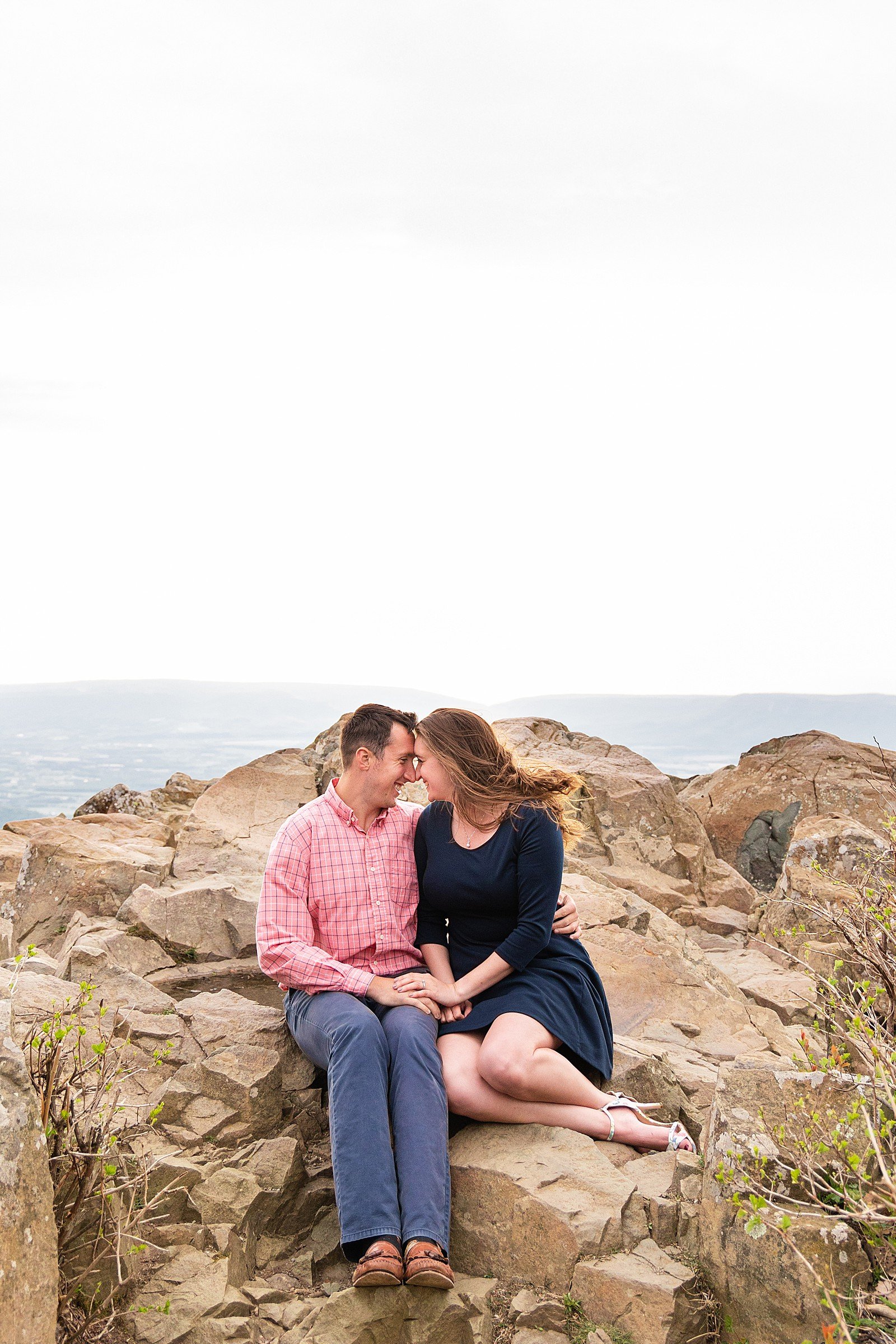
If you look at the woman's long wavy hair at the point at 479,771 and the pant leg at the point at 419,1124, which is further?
the woman's long wavy hair at the point at 479,771

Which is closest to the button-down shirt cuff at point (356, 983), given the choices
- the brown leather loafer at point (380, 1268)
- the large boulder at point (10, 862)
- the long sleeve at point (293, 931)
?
the long sleeve at point (293, 931)

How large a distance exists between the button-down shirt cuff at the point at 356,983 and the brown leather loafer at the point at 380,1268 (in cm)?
104

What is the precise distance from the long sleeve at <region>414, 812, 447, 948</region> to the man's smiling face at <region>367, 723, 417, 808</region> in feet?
0.80

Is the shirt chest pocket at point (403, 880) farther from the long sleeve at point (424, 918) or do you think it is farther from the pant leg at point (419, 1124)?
the pant leg at point (419, 1124)

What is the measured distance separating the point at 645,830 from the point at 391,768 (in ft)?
16.3

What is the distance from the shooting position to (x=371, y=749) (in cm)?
457

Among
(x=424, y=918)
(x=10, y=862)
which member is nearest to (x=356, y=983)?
(x=424, y=918)

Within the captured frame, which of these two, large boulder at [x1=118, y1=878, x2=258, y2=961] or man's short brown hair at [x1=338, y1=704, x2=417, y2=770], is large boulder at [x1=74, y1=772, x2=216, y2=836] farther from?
man's short brown hair at [x1=338, y1=704, x2=417, y2=770]

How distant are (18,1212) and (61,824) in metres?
5.46

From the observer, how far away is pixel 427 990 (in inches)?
167

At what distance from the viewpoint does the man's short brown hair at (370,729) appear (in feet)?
15.0

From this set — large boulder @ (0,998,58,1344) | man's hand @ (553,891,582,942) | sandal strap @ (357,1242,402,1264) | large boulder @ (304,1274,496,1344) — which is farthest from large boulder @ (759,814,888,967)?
large boulder @ (0,998,58,1344)

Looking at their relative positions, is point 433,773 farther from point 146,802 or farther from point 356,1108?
point 146,802

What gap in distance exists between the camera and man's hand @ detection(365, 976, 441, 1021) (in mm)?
4199
